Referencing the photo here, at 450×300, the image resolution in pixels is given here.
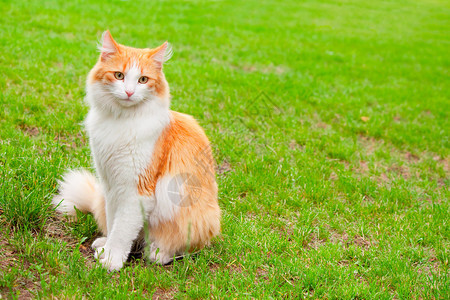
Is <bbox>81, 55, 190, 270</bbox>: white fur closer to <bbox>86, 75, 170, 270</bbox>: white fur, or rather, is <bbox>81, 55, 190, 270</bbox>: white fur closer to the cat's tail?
<bbox>86, 75, 170, 270</bbox>: white fur

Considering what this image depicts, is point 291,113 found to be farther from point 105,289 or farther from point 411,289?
point 105,289

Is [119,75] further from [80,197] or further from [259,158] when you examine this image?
[259,158]

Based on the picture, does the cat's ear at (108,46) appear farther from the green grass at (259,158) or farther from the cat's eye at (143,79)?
the green grass at (259,158)

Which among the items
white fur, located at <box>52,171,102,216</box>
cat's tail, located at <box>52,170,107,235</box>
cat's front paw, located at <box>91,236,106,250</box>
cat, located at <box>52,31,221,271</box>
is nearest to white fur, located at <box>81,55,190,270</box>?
cat, located at <box>52,31,221,271</box>

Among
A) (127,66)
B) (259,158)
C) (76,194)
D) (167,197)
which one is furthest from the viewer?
(259,158)

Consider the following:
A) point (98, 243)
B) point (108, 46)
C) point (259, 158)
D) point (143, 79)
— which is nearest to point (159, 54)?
point (143, 79)

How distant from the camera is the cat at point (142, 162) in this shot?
2.47m

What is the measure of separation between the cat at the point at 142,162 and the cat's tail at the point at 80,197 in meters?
0.14

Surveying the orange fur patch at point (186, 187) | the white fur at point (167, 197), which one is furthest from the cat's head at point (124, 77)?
the white fur at point (167, 197)

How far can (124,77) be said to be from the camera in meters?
2.46

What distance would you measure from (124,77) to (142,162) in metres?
0.54

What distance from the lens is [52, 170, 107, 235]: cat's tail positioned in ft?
9.39

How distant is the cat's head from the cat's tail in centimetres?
75

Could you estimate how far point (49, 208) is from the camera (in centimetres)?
280
